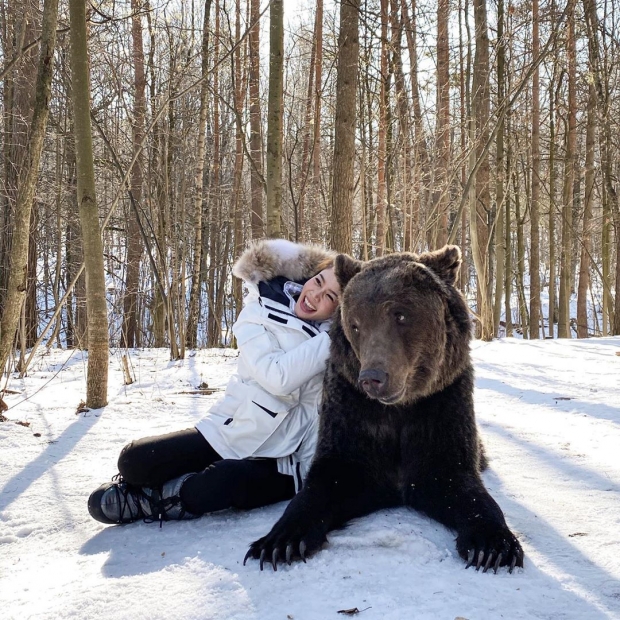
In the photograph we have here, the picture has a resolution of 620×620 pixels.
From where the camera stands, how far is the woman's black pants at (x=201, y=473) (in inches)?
103

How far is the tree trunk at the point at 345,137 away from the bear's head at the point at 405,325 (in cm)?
434

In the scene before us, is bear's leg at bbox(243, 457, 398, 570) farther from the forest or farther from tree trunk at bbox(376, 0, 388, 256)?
tree trunk at bbox(376, 0, 388, 256)

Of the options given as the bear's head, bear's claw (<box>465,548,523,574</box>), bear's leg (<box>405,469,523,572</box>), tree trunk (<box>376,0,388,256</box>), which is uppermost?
tree trunk (<box>376,0,388,256</box>)

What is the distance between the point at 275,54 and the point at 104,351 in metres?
4.01

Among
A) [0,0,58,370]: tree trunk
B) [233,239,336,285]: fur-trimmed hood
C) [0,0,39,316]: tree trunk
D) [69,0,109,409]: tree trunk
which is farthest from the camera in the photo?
[0,0,39,316]: tree trunk

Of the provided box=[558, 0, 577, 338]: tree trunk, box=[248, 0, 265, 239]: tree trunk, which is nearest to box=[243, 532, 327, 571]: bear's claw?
box=[248, 0, 265, 239]: tree trunk

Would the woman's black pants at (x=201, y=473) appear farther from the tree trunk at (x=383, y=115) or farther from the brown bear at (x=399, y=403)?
the tree trunk at (x=383, y=115)

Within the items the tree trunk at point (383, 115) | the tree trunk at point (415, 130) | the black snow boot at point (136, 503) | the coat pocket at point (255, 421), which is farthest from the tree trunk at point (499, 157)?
the black snow boot at point (136, 503)

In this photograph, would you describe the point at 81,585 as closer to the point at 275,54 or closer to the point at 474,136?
the point at 275,54

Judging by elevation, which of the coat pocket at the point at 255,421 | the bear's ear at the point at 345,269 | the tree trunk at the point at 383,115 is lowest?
the coat pocket at the point at 255,421

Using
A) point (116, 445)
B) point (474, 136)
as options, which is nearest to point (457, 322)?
point (116, 445)

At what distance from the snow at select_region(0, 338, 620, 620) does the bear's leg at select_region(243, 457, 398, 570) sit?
0.17 feet

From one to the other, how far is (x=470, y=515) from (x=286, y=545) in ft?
2.25

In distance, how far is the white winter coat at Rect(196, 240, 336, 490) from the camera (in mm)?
2756
